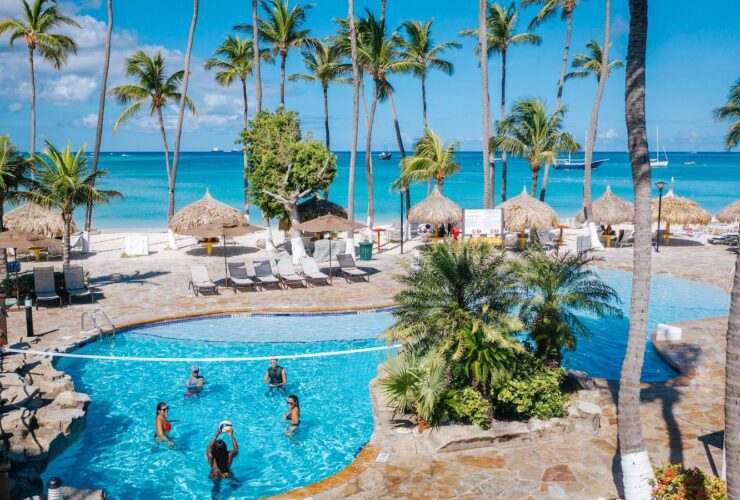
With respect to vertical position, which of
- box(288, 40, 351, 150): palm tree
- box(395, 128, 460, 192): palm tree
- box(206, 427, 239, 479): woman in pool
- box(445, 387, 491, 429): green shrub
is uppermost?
box(288, 40, 351, 150): palm tree

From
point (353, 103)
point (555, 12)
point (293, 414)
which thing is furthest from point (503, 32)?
point (293, 414)

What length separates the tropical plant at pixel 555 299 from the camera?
9.80 metres

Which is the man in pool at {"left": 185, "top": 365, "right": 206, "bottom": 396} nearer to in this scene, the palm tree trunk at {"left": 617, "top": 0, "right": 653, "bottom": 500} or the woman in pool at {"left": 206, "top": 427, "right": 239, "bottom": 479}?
the woman in pool at {"left": 206, "top": 427, "right": 239, "bottom": 479}

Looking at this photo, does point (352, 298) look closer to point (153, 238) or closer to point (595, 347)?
point (595, 347)

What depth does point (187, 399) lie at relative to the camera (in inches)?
448

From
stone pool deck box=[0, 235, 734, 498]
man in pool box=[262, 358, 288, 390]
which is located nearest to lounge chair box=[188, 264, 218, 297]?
stone pool deck box=[0, 235, 734, 498]

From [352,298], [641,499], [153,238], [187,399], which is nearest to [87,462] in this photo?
[187,399]

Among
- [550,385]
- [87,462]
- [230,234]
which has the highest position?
[230,234]

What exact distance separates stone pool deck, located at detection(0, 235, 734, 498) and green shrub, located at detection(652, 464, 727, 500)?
993 millimetres

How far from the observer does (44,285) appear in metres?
16.2

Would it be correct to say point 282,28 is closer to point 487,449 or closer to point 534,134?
point 534,134

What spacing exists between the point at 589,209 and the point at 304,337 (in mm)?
17343

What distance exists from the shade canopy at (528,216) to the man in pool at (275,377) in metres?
16.0

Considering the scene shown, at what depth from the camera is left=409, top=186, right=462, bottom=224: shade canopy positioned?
82.5 ft
